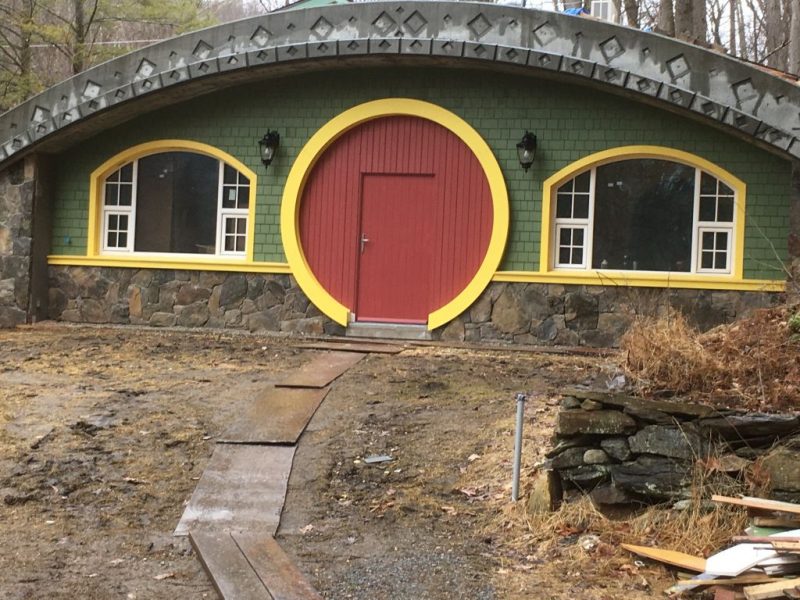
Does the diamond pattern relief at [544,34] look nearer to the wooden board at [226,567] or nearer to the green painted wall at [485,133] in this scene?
the green painted wall at [485,133]

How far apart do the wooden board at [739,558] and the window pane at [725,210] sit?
274 inches

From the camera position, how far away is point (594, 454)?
197 inches

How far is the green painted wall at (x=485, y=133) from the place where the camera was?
1027 cm

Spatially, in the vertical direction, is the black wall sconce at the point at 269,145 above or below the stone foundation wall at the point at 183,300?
above

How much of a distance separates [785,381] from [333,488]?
108 inches

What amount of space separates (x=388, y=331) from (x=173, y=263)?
2945mm

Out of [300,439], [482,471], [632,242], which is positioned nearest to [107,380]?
[300,439]

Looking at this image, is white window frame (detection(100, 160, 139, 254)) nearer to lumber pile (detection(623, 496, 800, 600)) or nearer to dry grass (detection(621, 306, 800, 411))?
dry grass (detection(621, 306, 800, 411))

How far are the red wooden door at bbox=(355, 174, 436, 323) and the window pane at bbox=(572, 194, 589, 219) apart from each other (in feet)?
5.70

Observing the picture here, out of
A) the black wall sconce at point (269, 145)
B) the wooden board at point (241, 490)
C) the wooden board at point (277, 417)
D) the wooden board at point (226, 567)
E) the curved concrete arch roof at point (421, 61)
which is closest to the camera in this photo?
the wooden board at point (226, 567)

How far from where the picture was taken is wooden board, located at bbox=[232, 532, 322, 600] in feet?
13.4

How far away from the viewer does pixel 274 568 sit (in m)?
4.40

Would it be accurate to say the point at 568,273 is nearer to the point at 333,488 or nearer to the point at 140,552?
the point at 333,488

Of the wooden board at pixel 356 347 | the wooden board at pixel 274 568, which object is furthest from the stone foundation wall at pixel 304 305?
the wooden board at pixel 274 568
